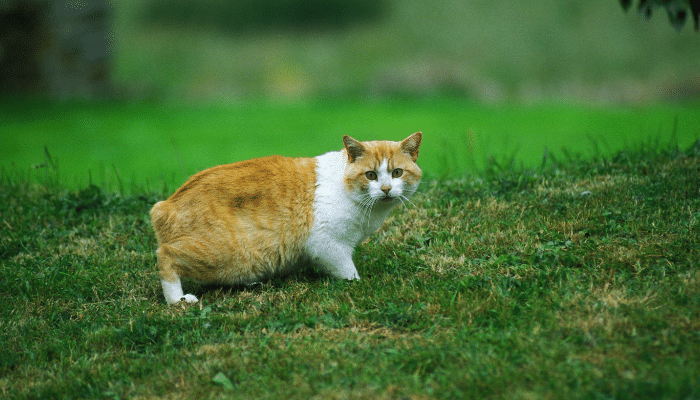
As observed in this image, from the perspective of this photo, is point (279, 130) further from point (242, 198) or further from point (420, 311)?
point (420, 311)

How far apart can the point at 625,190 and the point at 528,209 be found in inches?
30.7

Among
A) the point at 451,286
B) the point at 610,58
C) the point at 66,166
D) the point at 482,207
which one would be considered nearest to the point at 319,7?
the point at 610,58

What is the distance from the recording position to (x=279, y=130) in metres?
10.0

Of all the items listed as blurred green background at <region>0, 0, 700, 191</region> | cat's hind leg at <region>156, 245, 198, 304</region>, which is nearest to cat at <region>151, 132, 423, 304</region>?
cat's hind leg at <region>156, 245, 198, 304</region>

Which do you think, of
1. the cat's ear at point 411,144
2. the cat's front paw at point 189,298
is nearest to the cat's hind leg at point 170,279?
the cat's front paw at point 189,298

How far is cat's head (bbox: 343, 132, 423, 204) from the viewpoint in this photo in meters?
3.47

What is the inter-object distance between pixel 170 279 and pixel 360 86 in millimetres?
10352

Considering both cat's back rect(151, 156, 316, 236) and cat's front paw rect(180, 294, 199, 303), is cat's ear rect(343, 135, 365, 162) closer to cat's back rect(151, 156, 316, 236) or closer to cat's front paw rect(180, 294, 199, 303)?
cat's back rect(151, 156, 316, 236)

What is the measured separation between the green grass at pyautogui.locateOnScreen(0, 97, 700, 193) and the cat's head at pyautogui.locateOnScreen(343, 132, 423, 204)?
2602 mm

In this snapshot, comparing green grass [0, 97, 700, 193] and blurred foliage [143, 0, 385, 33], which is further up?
blurred foliage [143, 0, 385, 33]

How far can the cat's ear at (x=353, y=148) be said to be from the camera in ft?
11.5

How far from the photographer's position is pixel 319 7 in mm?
16094

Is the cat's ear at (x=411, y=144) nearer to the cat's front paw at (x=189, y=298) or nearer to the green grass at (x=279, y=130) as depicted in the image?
the cat's front paw at (x=189, y=298)

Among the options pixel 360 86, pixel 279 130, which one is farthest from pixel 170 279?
pixel 360 86
